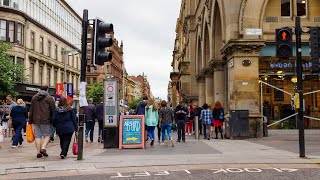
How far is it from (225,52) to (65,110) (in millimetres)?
10371

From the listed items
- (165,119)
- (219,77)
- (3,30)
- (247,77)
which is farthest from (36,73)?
(165,119)

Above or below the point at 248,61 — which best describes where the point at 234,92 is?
below

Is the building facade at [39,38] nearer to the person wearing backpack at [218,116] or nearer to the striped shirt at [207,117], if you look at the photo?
the striped shirt at [207,117]

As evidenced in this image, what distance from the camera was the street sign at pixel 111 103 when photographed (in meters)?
13.5

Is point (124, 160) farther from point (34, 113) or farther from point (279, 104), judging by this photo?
point (279, 104)

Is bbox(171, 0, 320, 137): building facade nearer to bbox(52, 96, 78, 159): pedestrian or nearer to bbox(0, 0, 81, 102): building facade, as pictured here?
bbox(52, 96, 78, 159): pedestrian

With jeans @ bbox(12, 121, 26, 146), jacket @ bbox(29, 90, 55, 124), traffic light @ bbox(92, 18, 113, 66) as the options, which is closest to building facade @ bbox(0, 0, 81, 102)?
jeans @ bbox(12, 121, 26, 146)

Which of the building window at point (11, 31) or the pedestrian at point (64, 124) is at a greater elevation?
the building window at point (11, 31)

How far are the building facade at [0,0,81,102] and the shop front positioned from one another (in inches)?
753

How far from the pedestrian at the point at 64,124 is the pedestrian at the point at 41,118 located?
0.78 ft

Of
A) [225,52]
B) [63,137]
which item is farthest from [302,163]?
[225,52]

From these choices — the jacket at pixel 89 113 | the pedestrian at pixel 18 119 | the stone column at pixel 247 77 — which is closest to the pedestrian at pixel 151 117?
the jacket at pixel 89 113

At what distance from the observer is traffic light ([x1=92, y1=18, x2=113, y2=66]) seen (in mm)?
9930

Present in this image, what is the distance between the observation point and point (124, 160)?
1005 cm
